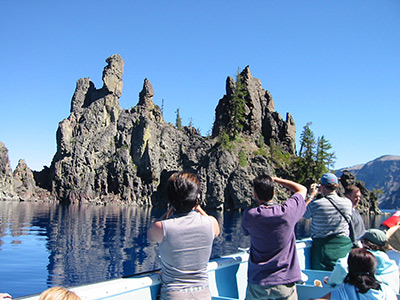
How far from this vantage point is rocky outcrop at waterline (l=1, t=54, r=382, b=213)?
69250 millimetres

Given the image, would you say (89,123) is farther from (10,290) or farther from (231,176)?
(10,290)

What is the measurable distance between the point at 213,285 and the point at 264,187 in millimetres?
1863

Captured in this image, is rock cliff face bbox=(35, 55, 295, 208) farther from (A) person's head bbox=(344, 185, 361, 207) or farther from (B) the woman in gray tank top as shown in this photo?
(B) the woman in gray tank top

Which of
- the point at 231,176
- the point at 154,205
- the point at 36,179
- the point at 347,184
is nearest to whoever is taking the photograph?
the point at 347,184

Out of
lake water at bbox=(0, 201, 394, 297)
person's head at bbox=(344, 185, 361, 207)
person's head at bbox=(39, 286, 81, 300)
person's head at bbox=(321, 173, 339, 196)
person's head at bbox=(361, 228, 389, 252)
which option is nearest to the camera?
person's head at bbox=(39, 286, 81, 300)

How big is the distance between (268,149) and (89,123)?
142 ft

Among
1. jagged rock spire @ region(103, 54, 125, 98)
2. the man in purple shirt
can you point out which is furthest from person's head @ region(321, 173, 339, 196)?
jagged rock spire @ region(103, 54, 125, 98)

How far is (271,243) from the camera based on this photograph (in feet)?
12.6

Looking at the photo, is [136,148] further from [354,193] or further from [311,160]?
[354,193]

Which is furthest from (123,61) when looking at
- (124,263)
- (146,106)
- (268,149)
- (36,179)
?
(124,263)

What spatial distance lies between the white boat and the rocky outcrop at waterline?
5899 cm

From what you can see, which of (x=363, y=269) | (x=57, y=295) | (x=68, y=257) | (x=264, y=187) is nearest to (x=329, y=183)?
(x=264, y=187)

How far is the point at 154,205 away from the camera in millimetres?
73062

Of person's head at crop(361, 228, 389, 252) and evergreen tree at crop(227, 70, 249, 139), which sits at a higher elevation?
evergreen tree at crop(227, 70, 249, 139)
